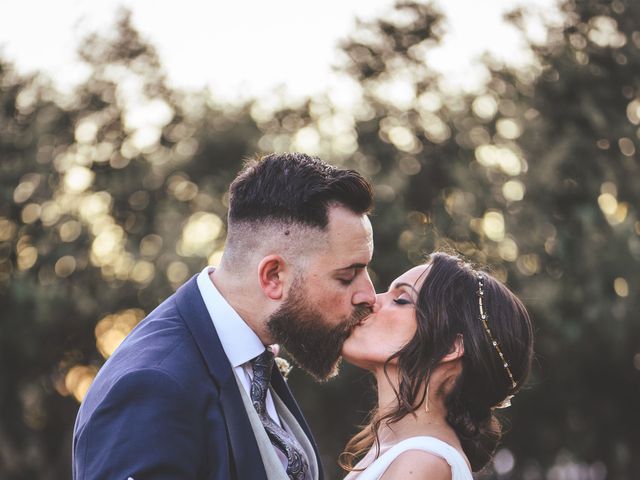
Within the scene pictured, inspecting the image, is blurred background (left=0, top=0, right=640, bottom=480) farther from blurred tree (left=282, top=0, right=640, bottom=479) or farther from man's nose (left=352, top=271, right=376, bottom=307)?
man's nose (left=352, top=271, right=376, bottom=307)

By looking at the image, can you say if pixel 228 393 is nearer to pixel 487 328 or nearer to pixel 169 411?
pixel 169 411

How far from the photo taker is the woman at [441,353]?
4184 millimetres

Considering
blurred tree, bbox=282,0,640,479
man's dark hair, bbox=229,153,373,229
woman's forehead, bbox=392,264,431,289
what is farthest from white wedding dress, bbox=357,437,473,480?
blurred tree, bbox=282,0,640,479

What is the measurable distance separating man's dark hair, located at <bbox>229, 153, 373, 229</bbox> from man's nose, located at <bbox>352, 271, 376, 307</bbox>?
1.12 feet

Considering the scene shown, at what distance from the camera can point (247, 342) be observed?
141 inches

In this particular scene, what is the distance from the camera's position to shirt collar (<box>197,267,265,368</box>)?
11.6ft

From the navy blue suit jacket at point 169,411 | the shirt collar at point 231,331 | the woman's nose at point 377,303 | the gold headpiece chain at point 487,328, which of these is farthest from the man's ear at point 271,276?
the gold headpiece chain at point 487,328

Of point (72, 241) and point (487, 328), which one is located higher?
point (487, 328)

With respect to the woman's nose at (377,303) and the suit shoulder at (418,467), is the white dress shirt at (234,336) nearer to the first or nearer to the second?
the suit shoulder at (418,467)

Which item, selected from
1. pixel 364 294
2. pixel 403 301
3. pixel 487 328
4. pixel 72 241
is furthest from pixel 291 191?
pixel 72 241

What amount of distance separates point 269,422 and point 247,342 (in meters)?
0.37

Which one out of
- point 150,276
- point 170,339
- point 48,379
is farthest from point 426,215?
point 170,339

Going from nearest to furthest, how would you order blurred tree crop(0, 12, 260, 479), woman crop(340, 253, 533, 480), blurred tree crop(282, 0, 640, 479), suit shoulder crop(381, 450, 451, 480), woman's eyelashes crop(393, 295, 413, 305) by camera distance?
suit shoulder crop(381, 450, 451, 480) < woman crop(340, 253, 533, 480) < woman's eyelashes crop(393, 295, 413, 305) < blurred tree crop(282, 0, 640, 479) < blurred tree crop(0, 12, 260, 479)

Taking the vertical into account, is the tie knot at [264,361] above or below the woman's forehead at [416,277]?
above
